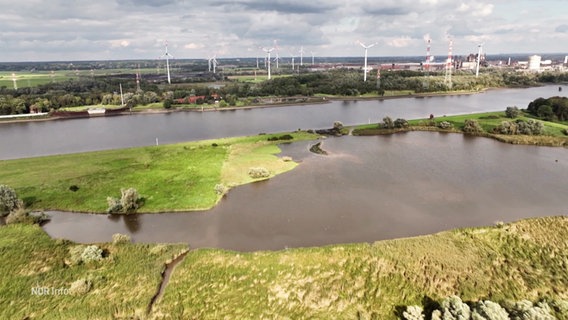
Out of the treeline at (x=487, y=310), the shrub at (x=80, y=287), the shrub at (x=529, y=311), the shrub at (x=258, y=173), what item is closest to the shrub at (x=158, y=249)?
the shrub at (x=80, y=287)

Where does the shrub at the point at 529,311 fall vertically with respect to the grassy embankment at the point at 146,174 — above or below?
below

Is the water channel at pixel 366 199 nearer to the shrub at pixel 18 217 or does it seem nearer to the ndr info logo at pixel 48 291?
the shrub at pixel 18 217

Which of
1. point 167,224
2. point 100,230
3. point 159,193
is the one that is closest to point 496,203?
point 167,224

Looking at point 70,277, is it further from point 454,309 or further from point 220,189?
point 454,309

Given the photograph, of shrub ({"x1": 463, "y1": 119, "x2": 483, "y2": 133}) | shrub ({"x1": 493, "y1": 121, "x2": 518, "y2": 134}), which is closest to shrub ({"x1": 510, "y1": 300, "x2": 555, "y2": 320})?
shrub ({"x1": 493, "y1": 121, "x2": 518, "y2": 134})

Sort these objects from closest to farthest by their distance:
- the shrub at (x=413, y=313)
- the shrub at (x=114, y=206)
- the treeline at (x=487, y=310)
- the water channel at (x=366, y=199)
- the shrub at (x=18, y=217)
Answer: the treeline at (x=487, y=310), the shrub at (x=413, y=313), the water channel at (x=366, y=199), the shrub at (x=18, y=217), the shrub at (x=114, y=206)

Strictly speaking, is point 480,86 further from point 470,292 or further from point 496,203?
point 470,292
